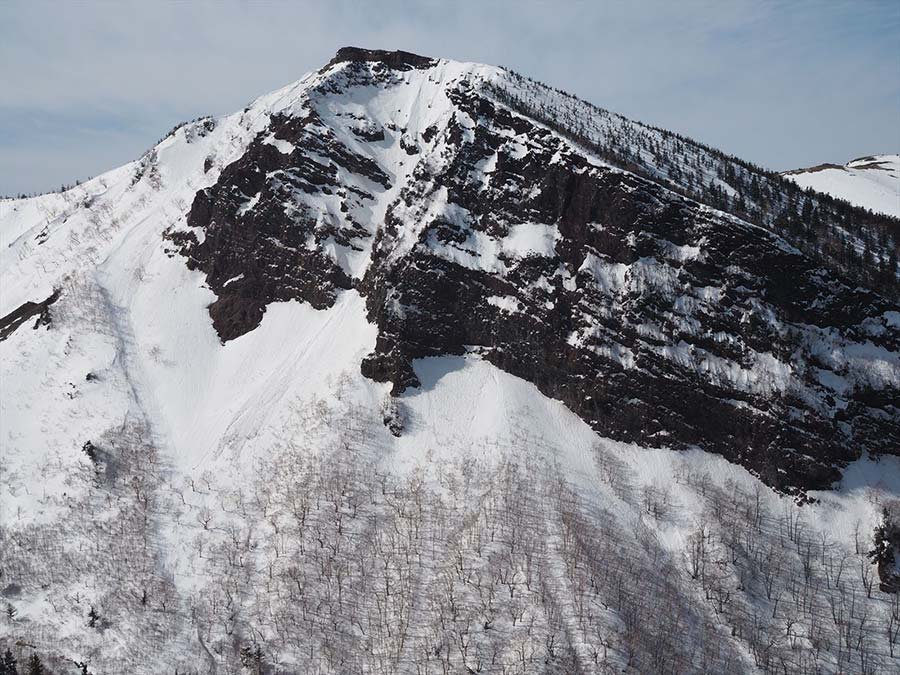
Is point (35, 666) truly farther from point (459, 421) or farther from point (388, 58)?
point (388, 58)

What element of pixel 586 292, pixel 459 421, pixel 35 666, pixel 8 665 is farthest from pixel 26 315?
pixel 586 292

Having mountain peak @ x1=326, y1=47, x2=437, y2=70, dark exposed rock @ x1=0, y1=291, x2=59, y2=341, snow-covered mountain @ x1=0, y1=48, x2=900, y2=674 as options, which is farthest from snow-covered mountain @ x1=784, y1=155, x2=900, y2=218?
dark exposed rock @ x1=0, y1=291, x2=59, y2=341

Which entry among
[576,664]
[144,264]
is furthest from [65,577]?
[144,264]

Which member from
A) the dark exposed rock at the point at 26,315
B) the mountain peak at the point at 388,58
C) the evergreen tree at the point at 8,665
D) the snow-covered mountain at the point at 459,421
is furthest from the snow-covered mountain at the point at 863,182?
the evergreen tree at the point at 8,665

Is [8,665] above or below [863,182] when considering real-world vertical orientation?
below

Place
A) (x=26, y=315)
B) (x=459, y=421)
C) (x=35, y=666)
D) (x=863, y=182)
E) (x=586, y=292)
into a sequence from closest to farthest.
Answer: (x=35, y=666), (x=459, y=421), (x=586, y=292), (x=26, y=315), (x=863, y=182)

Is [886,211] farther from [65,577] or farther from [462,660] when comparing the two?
[65,577]

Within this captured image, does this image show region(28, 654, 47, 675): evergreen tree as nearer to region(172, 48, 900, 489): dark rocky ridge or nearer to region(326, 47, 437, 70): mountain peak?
region(172, 48, 900, 489): dark rocky ridge
